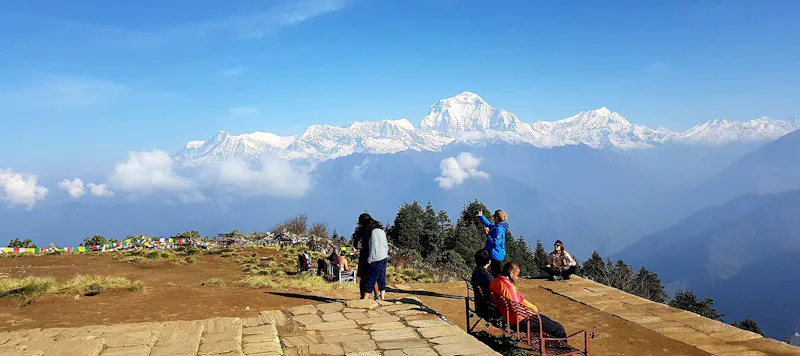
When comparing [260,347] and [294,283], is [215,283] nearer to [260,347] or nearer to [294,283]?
[294,283]

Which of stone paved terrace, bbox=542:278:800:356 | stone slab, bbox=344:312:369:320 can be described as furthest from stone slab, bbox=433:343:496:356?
stone paved terrace, bbox=542:278:800:356

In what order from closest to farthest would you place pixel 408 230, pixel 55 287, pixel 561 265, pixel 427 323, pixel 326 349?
pixel 326 349
pixel 427 323
pixel 55 287
pixel 561 265
pixel 408 230

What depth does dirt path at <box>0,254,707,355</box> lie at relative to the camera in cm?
760

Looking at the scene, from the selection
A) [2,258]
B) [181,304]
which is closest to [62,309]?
[181,304]

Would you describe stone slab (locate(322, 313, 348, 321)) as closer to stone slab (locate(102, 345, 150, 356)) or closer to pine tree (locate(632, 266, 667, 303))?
stone slab (locate(102, 345, 150, 356))

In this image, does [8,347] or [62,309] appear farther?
[62,309]

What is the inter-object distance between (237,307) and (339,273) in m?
4.18

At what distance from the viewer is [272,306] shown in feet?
31.0

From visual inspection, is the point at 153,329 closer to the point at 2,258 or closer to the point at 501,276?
the point at 501,276

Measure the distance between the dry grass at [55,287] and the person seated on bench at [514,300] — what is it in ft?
27.9

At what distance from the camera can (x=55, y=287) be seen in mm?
10562

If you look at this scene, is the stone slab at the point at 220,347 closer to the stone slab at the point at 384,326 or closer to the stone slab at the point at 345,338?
the stone slab at the point at 345,338

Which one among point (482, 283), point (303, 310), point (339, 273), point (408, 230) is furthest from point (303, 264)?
point (408, 230)

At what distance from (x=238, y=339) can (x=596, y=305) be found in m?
6.91
